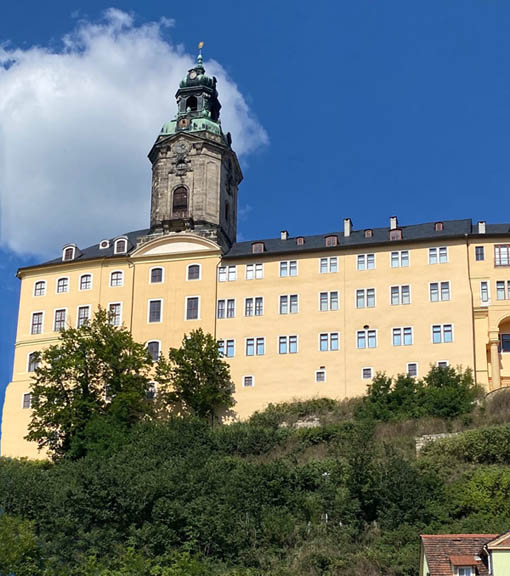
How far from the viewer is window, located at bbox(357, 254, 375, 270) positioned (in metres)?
71.3

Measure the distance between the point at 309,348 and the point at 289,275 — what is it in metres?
5.32

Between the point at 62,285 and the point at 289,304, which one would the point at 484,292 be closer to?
the point at 289,304

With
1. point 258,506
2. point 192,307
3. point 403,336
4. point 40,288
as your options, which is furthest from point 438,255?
point 40,288

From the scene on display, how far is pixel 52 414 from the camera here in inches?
2648

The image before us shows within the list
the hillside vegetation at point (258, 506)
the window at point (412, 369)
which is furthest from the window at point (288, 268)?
the hillside vegetation at point (258, 506)

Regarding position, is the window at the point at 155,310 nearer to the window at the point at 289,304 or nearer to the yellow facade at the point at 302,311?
the yellow facade at the point at 302,311

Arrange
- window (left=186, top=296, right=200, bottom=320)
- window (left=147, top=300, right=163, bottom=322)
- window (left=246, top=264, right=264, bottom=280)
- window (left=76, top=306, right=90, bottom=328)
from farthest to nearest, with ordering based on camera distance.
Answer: window (left=76, top=306, right=90, bottom=328), window (left=147, top=300, right=163, bottom=322), window (left=246, top=264, right=264, bottom=280), window (left=186, top=296, right=200, bottom=320)

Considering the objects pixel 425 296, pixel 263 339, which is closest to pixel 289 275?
pixel 263 339

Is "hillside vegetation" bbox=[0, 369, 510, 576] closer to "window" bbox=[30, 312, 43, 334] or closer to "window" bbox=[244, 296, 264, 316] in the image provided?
Result: "window" bbox=[244, 296, 264, 316]

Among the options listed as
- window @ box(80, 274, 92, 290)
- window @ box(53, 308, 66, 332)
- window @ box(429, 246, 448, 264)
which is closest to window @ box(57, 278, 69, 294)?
window @ box(80, 274, 92, 290)

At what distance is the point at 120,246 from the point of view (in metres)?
77.3

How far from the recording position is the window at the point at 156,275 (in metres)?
74.5

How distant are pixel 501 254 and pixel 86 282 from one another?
27.9m

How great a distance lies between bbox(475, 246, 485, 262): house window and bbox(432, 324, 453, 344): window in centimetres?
478
